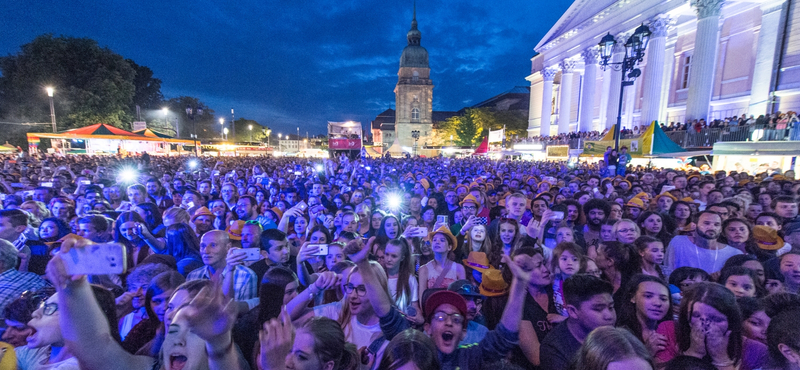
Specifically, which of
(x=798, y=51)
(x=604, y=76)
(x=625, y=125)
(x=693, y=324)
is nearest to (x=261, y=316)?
(x=693, y=324)

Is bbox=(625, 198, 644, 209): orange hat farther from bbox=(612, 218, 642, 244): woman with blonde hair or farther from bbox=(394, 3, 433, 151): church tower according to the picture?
bbox=(394, 3, 433, 151): church tower

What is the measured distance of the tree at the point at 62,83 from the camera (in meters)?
36.3

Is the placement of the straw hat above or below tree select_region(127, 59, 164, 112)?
below

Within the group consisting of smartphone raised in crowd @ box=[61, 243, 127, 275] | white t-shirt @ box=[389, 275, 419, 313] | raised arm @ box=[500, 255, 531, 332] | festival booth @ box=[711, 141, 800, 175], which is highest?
festival booth @ box=[711, 141, 800, 175]

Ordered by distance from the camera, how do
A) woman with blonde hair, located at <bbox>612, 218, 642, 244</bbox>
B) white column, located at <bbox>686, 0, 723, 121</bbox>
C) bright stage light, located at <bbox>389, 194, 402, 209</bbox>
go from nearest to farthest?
woman with blonde hair, located at <bbox>612, 218, 642, 244</bbox> < bright stage light, located at <bbox>389, 194, 402, 209</bbox> < white column, located at <bbox>686, 0, 723, 121</bbox>

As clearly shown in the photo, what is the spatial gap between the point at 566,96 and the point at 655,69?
38.6 feet

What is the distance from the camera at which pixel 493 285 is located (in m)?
3.24

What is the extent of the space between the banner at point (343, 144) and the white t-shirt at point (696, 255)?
33.9 m

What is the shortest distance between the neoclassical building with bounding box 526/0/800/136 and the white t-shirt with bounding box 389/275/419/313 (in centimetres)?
2227

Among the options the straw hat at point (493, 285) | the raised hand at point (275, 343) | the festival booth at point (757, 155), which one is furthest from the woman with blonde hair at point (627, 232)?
the festival booth at point (757, 155)

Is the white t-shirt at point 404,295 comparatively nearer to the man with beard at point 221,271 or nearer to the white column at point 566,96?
the man with beard at point 221,271

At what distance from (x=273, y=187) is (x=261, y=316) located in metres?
6.85

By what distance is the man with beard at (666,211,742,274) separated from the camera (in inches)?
156

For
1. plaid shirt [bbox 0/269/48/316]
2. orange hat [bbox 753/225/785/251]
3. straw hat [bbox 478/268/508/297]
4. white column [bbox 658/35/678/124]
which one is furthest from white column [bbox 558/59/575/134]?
plaid shirt [bbox 0/269/48/316]
